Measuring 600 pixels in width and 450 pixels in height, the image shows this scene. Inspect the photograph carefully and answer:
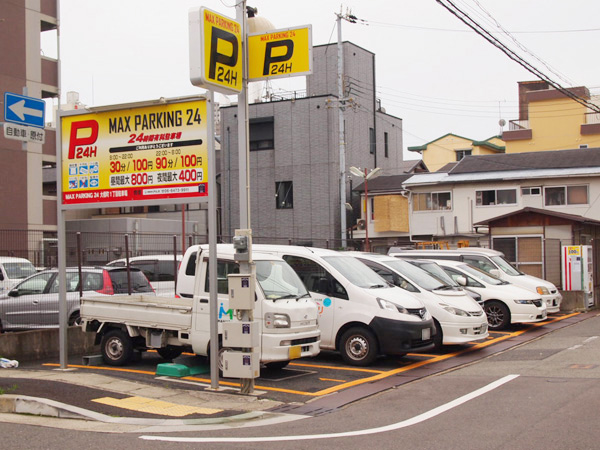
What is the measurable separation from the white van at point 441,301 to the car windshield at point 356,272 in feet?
3.37

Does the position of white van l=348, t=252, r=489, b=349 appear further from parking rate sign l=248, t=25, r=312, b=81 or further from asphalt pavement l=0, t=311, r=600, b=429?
asphalt pavement l=0, t=311, r=600, b=429

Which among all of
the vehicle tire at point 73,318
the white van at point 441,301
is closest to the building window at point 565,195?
the white van at point 441,301

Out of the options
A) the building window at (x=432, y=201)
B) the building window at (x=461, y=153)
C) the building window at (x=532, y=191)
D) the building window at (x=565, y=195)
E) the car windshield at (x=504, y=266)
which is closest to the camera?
the car windshield at (x=504, y=266)

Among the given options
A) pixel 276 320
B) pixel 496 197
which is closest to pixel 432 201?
pixel 496 197

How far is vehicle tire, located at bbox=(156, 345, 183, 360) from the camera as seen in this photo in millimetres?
12663

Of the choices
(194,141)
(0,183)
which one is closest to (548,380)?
(194,141)

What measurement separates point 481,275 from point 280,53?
10.1 m

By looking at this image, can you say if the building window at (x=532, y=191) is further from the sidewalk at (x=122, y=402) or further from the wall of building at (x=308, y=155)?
the sidewalk at (x=122, y=402)

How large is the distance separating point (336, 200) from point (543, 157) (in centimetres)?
1285

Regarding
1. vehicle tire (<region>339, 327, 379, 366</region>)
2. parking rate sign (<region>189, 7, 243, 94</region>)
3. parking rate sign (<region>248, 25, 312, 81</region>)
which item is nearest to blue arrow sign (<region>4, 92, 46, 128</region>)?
parking rate sign (<region>189, 7, 243, 94</region>)

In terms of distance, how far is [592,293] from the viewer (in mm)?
23641

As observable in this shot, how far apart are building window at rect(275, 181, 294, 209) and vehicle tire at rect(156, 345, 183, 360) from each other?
104 ft

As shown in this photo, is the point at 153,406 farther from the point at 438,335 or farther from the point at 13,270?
the point at 13,270

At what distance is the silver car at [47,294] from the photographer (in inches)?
580
